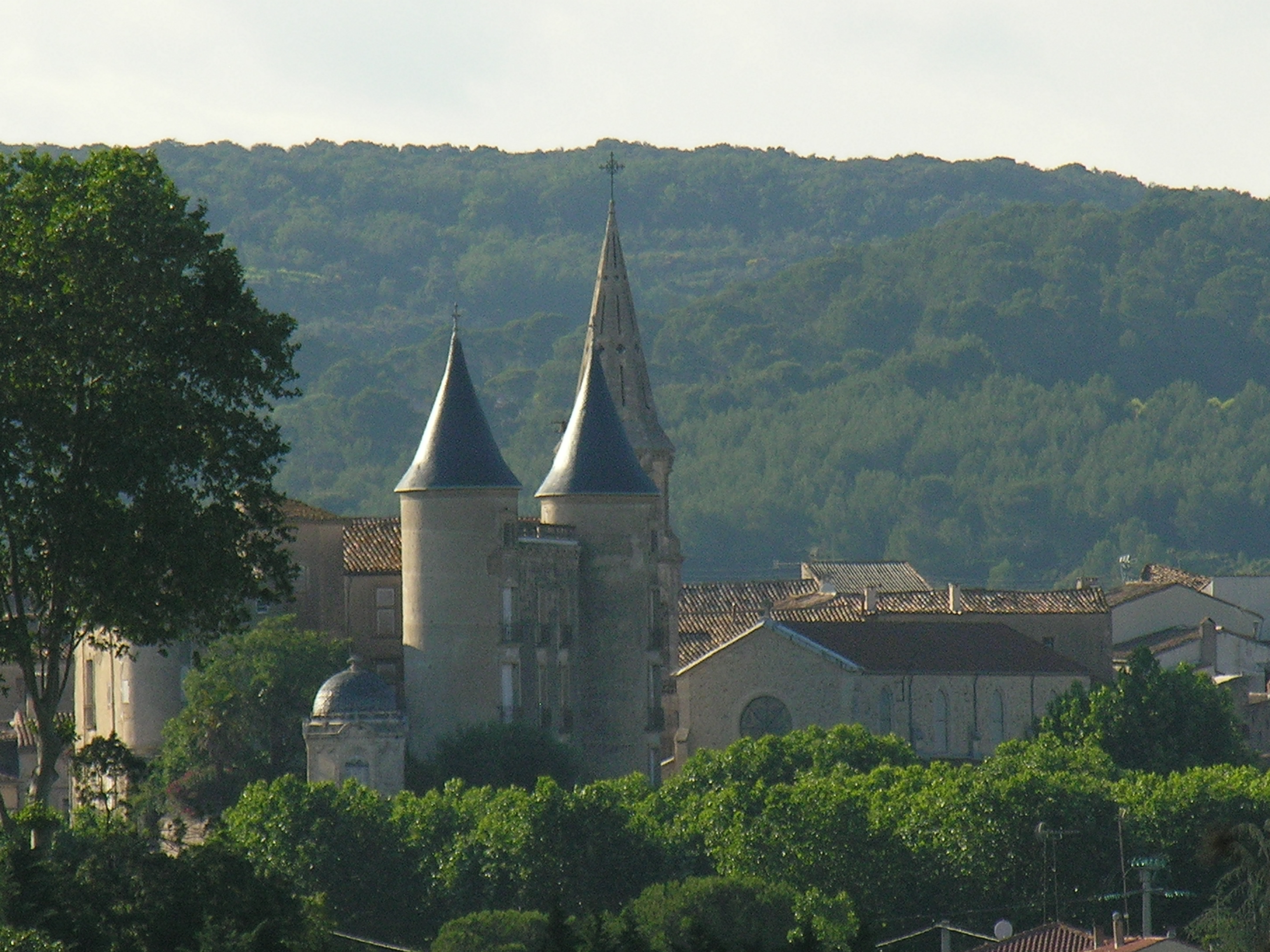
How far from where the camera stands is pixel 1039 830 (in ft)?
236

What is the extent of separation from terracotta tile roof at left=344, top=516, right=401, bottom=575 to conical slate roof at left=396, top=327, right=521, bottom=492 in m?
3.67

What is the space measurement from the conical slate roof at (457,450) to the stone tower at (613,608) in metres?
5.45

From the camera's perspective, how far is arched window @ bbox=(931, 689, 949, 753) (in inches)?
3814

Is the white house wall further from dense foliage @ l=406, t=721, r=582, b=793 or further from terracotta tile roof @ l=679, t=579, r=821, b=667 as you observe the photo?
dense foliage @ l=406, t=721, r=582, b=793

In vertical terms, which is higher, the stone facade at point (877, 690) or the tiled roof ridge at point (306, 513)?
the tiled roof ridge at point (306, 513)

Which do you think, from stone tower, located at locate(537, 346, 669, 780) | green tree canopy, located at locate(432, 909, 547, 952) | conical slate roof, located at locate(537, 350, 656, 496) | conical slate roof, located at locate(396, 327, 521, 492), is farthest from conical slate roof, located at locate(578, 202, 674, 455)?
green tree canopy, located at locate(432, 909, 547, 952)

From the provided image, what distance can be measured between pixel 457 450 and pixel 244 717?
904cm

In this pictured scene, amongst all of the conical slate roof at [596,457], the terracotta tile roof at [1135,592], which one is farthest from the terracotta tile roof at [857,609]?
the terracotta tile roof at [1135,592]

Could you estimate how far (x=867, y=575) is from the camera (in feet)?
449

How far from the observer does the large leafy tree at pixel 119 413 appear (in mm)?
37125

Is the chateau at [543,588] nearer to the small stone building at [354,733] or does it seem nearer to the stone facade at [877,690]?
the stone facade at [877,690]

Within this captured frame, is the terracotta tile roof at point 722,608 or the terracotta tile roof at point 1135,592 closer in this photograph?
the terracotta tile roof at point 722,608

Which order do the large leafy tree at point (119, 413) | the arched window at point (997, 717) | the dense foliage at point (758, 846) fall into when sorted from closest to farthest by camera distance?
the large leafy tree at point (119, 413) < the dense foliage at point (758, 846) < the arched window at point (997, 717)

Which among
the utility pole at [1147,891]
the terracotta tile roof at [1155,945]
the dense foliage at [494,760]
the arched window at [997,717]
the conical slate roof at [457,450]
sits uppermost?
the conical slate roof at [457,450]
